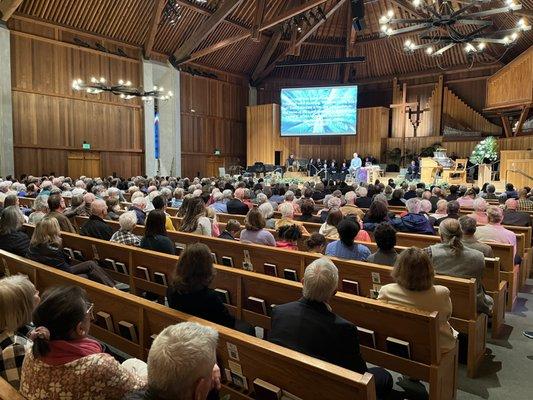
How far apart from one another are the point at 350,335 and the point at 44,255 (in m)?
2.50

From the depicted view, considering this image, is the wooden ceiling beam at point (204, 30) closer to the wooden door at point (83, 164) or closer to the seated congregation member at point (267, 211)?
the wooden door at point (83, 164)

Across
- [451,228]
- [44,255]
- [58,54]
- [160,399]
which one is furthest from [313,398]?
[58,54]

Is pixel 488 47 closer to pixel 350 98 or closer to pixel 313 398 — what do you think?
pixel 350 98

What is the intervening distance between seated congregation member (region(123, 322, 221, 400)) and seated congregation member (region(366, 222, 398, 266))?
2.28 m

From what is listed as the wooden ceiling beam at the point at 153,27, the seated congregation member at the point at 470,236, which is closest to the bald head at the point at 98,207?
the seated congregation member at the point at 470,236

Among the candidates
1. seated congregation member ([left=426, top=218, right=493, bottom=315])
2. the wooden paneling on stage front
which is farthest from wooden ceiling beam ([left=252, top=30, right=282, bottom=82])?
seated congregation member ([left=426, top=218, right=493, bottom=315])

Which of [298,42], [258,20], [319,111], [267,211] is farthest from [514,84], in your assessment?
[267,211]

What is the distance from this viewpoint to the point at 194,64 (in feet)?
58.2

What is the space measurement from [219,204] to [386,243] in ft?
12.4

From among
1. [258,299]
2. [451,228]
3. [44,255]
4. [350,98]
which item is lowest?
[258,299]

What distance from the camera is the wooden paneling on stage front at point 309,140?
1830 centimetres

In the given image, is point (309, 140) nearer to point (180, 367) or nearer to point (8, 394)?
point (8, 394)

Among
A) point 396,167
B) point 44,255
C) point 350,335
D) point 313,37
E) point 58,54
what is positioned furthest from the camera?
point 313,37

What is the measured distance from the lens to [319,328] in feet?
6.39
